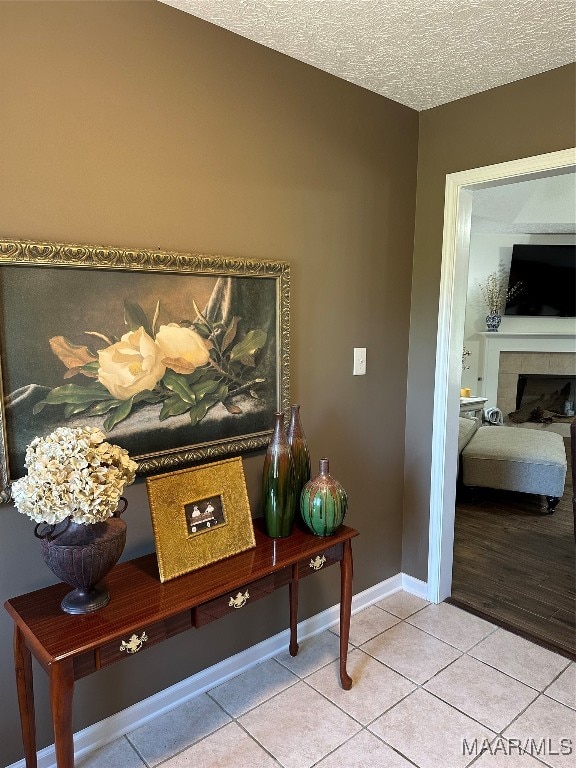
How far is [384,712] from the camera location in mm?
1941

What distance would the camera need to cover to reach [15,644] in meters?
1.45

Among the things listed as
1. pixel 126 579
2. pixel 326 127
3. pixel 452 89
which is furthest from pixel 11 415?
pixel 452 89

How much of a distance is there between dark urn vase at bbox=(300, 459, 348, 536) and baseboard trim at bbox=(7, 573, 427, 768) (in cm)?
71

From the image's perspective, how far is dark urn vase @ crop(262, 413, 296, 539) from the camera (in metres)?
1.88

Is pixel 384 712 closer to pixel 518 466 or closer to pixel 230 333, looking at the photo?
pixel 230 333

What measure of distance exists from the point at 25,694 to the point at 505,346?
227 inches

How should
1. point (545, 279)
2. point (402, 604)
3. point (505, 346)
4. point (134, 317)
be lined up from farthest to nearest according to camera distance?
1. point (505, 346)
2. point (545, 279)
3. point (402, 604)
4. point (134, 317)

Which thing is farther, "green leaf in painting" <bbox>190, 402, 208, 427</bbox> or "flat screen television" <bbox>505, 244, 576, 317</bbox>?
"flat screen television" <bbox>505, 244, 576, 317</bbox>

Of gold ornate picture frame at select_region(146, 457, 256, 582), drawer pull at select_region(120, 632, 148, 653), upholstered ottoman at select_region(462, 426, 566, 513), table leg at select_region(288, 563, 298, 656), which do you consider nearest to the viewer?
drawer pull at select_region(120, 632, 148, 653)

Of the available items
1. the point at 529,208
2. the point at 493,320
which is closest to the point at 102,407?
the point at 529,208

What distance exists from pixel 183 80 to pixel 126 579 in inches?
63.8

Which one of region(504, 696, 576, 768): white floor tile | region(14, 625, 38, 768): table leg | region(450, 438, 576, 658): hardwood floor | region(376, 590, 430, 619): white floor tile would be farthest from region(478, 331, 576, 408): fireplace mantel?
region(14, 625, 38, 768): table leg

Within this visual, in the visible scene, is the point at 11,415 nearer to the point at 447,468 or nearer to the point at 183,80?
the point at 183,80

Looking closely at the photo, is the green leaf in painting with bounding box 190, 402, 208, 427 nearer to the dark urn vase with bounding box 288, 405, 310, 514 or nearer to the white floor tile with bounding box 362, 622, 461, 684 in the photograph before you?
the dark urn vase with bounding box 288, 405, 310, 514
